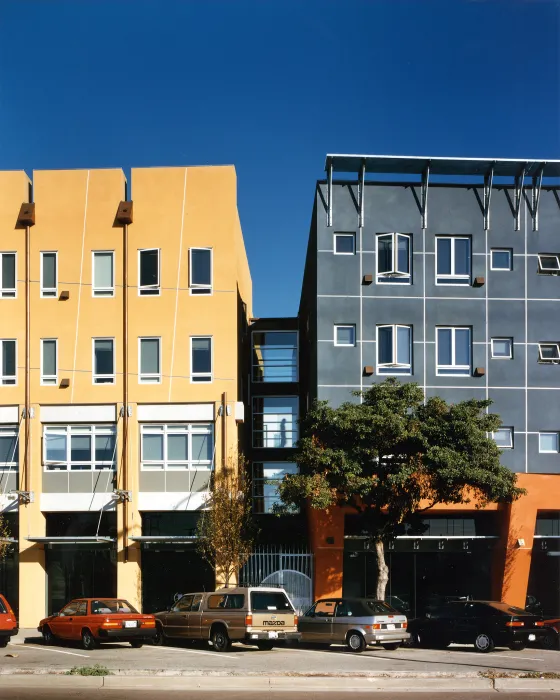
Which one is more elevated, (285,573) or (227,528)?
(227,528)

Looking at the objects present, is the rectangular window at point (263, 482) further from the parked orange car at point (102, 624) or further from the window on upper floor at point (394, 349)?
the parked orange car at point (102, 624)

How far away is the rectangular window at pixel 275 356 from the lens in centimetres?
4084

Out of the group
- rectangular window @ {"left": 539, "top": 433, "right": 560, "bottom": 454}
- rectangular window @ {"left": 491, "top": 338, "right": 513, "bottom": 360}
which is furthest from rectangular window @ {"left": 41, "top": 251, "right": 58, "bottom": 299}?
rectangular window @ {"left": 539, "top": 433, "right": 560, "bottom": 454}

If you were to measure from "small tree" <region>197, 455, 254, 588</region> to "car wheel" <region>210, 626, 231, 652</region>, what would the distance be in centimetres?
696

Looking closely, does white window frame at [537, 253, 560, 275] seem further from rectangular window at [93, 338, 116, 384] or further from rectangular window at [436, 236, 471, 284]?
rectangular window at [93, 338, 116, 384]

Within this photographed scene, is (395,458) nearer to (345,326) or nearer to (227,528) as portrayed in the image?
(227,528)

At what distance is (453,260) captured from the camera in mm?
35312

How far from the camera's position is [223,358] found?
1383 inches

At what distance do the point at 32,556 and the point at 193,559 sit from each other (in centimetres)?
578

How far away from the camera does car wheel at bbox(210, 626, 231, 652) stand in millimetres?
24969

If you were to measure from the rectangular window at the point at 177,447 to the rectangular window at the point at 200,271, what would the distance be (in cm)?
506

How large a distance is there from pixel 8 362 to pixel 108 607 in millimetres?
13073

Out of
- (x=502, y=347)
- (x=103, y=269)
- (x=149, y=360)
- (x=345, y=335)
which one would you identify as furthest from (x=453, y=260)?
(x=103, y=269)

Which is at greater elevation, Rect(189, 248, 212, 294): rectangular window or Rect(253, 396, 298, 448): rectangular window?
Rect(189, 248, 212, 294): rectangular window
